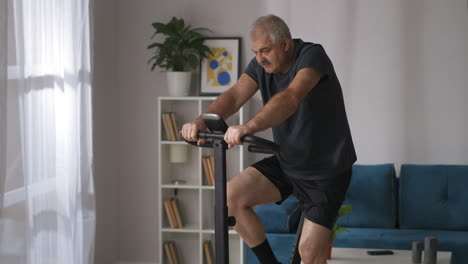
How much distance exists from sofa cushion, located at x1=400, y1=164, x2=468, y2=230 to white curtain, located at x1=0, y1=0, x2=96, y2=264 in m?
2.15

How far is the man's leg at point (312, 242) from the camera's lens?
3.05 m

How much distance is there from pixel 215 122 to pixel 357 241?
2.36 metres

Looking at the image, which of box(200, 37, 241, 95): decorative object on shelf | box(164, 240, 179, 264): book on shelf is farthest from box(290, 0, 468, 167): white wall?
box(164, 240, 179, 264): book on shelf

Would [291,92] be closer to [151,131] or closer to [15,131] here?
[15,131]

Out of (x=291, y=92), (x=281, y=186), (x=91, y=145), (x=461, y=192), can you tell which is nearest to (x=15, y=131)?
(x=91, y=145)

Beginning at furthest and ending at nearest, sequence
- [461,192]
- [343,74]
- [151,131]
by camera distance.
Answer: [151,131]
[343,74]
[461,192]

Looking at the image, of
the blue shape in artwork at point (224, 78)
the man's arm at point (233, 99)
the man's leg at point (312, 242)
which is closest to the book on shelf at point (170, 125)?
the blue shape in artwork at point (224, 78)

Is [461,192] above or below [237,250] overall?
above

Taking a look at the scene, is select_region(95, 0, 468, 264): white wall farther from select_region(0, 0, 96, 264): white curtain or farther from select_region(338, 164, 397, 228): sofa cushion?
select_region(0, 0, 96, 264): white curtain

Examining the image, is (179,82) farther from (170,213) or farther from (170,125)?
(170,213)

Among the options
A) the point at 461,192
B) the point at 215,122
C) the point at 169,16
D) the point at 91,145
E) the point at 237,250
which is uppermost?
the point at 169,16

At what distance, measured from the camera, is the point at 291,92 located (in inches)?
107

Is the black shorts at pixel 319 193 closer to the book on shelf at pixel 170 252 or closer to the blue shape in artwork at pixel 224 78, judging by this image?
the blue shape in artwork at pixel 224 78

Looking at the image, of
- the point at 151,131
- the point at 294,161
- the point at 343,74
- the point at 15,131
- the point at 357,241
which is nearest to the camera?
the point at 294,161
